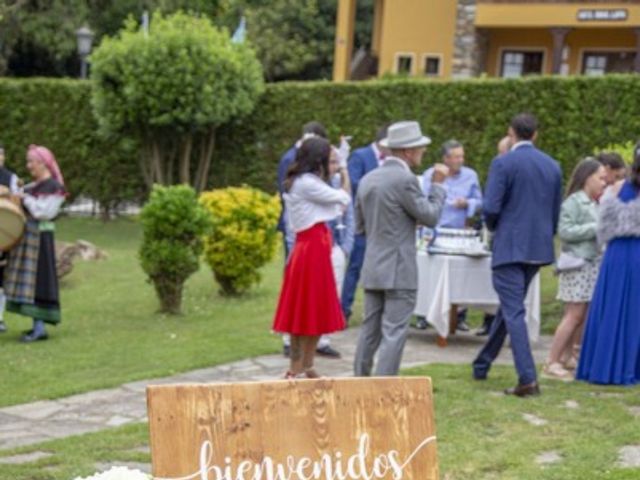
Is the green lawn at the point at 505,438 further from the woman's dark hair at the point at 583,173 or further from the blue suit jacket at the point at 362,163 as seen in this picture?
the blue suit jacket at the point at 362,163

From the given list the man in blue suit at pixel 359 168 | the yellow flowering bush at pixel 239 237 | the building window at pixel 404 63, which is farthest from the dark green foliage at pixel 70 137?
the man in blue suit at pixel 359 168

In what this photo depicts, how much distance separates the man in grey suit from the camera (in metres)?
7.60

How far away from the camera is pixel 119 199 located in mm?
24000

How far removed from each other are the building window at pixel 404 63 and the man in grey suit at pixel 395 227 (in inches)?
895

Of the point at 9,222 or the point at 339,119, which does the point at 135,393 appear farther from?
the point at 339,119

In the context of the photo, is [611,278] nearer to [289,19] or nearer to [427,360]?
[427,360]

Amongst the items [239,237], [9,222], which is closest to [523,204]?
[9,222]

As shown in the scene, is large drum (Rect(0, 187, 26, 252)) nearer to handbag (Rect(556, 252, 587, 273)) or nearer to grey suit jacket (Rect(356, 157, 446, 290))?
grey suit jacket (Rect(356, 157, 446, 290))

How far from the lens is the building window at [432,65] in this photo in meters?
30.0

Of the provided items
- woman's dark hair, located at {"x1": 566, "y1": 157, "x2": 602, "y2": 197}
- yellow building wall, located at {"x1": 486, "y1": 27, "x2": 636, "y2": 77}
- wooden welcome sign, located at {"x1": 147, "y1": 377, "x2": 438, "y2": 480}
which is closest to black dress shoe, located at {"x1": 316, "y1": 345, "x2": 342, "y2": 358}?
woman's dark hair, located at {"x1": 566, "y1": 157, "x2": 602, "y2": 197}

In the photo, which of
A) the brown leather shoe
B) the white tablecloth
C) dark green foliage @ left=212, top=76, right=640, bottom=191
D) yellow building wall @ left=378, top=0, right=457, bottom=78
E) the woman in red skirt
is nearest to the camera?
the brown leather shoe

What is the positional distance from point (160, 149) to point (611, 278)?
15563mm

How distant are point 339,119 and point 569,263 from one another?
13126mm

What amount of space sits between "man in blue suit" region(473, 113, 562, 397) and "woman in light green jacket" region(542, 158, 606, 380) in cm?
69
